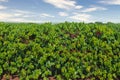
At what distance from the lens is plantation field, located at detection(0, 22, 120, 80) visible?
9.16 meters

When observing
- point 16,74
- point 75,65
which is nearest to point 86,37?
point 75,65

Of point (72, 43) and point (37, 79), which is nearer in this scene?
point (37, 79)

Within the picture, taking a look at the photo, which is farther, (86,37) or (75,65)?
(86,37)

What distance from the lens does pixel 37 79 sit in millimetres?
9039

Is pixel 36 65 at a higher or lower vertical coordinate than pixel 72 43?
lower

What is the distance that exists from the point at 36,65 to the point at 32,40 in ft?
3.35

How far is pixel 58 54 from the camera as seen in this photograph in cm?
932

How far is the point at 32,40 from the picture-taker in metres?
9.80

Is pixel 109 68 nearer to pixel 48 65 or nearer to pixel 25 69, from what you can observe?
pixel 48 65

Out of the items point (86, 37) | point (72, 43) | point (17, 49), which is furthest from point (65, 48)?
point (17, 49)

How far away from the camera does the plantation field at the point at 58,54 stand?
9156mm

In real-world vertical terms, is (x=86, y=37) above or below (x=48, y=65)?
above

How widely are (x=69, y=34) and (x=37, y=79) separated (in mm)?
2056

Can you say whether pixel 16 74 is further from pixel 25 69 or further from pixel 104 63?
pixel 104 63
